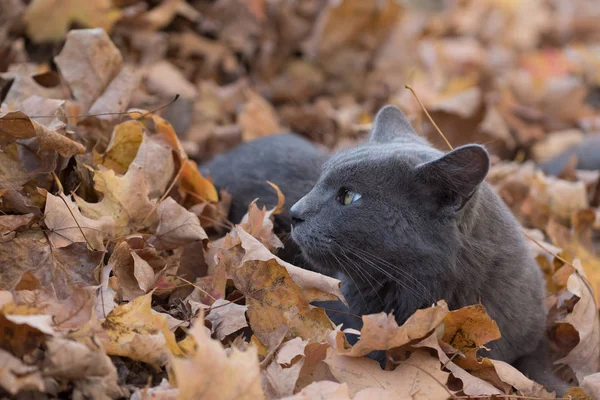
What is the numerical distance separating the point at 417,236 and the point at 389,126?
2.36ft

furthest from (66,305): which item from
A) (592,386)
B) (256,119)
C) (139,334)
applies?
(256,119)

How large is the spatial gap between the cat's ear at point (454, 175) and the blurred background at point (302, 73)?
3.68ft

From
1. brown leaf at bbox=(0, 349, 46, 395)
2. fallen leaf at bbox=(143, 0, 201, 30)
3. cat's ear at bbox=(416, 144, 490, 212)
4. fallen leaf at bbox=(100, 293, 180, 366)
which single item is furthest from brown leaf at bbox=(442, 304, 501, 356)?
fallen leaf at bbox=(143, 0, 201, 30)

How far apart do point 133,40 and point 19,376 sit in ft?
8.99

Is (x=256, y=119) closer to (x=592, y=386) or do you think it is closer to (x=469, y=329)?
(x=469, y=329)

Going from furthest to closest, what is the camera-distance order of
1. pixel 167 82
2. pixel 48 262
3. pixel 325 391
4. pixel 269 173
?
pixel 167 82, pixel 269 173, pixel 48 262, pixel 325 391

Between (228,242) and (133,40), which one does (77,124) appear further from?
(133,40)

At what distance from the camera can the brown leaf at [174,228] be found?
2.44 m

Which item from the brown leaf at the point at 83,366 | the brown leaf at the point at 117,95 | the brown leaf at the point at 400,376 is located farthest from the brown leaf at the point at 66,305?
the brown leaf at the point at 117,95

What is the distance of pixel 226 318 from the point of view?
2.17 m

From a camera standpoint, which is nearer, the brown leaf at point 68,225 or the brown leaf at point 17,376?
the brown leaf at point 17,376

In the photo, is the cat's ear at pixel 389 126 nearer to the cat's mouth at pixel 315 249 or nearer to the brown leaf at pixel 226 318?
the cat's mouth at pixel 315 249

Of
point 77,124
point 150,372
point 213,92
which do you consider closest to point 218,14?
point 213,92

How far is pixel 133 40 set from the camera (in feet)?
13.1
